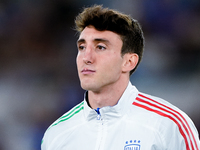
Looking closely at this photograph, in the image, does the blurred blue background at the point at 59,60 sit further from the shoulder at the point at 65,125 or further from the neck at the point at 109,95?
the neck at the point at 109,95

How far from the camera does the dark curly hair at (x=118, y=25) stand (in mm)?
2254

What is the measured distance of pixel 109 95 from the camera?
2244 millimetres

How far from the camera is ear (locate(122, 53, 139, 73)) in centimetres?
229

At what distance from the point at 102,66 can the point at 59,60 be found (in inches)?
110

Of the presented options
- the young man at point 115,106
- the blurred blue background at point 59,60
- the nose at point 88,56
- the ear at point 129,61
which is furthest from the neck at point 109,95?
the blurred blue background at point 59,60

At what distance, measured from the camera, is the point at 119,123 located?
222 cm

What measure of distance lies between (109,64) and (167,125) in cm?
52

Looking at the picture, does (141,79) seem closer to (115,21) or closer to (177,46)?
(177,46)

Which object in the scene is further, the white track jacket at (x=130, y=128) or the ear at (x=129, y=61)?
the ear at (x=129, y=61)

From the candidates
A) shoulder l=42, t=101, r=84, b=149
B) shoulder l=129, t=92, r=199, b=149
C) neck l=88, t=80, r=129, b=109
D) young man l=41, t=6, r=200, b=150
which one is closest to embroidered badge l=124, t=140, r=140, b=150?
young man l=41, t=6, r=200, b=150

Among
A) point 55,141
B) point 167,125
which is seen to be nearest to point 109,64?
point 167,125

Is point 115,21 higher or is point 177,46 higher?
point 177,46

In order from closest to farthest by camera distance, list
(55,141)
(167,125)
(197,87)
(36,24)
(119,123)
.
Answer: (167,125) → (119,123) → (55,141) → (197,87) → (36,24)

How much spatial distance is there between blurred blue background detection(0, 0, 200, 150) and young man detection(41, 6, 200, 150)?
225cm
